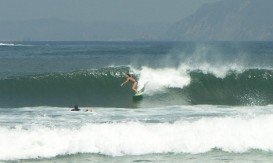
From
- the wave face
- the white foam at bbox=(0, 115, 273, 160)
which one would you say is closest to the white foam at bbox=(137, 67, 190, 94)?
the wave face

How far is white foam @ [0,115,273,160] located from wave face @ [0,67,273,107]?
9.02 m

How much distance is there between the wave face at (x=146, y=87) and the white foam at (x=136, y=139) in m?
9.02

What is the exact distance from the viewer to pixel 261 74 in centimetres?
3853

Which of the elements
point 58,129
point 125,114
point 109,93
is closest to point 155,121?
point 125,114

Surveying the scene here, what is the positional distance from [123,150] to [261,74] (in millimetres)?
22262

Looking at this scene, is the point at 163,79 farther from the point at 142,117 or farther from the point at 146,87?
the point at 142,117

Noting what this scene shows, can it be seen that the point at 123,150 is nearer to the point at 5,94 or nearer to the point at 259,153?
the point at 259,153

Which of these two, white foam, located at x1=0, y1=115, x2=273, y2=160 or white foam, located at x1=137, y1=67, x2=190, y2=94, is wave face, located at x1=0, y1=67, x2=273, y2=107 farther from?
white foam, located at x1=0, y1=115, x2=273, y2=160

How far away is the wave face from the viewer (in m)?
31.5

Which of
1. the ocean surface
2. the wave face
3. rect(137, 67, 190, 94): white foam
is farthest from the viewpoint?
rect(137, 67, 190, 94): white foam

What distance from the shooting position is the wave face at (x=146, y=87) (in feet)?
103

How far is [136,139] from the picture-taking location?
760 inches

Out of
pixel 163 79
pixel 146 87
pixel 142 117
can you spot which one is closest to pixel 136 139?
pixel 142 117

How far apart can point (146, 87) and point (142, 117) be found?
1062 cm
